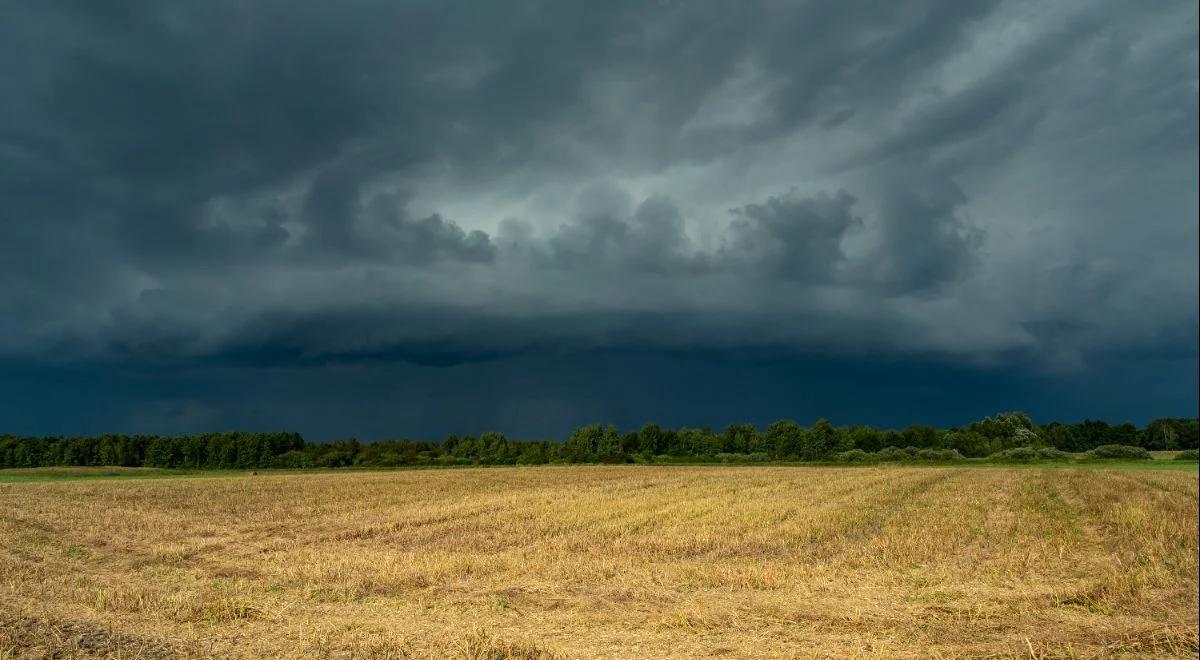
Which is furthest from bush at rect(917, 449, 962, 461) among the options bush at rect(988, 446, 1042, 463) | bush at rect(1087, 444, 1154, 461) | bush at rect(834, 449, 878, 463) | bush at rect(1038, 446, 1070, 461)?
bush at rect(1087, 444, 1154, 461)

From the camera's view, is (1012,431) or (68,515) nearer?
(68,515)

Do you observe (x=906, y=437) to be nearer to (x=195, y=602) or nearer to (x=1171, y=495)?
(x=1171, y=495)

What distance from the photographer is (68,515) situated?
3341cm

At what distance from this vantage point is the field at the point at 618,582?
11898 millimetres

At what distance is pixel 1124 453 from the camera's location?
9738 centimetres

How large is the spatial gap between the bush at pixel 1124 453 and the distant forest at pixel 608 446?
678 inches

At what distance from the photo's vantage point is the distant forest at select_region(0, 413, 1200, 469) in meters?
126

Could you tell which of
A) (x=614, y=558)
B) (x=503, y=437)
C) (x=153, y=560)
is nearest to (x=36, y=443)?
(x=503, y=437)

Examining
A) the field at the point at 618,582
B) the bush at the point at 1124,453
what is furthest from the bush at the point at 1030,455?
the field at the point at 618,582

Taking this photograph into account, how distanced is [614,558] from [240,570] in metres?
9.73

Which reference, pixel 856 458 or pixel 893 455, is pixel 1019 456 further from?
pixel 856 458

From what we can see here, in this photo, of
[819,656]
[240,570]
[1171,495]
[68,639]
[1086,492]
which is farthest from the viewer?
[1086,492]

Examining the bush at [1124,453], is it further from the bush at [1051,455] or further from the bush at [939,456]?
the bush at [939,456]

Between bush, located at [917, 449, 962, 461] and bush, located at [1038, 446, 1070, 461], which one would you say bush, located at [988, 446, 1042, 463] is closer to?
bush, located at [1038, 446, 1070, 461]
